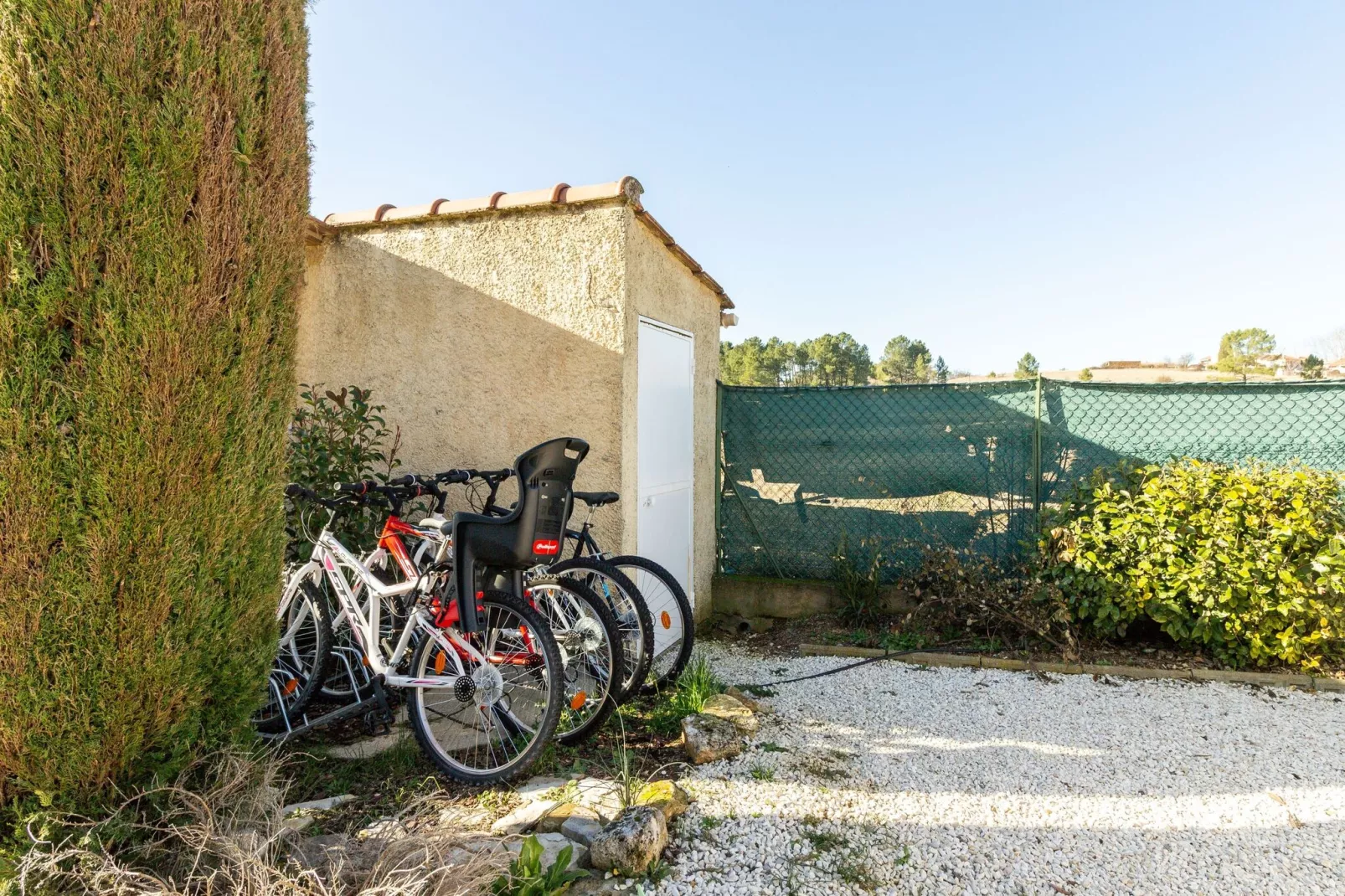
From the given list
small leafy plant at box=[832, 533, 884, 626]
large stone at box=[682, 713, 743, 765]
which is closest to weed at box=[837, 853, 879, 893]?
large stone at box=[682, 713, 743, 765]

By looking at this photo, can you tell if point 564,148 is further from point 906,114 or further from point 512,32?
point 906,114

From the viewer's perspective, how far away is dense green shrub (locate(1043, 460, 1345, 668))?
12.6ft

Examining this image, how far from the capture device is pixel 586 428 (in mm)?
3889

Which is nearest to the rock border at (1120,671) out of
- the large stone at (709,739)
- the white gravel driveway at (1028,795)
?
the white gravel driveway at (1028,795)

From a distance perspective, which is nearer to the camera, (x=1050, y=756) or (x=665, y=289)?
(x=1050, y=756)

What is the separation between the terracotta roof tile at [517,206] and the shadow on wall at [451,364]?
175mm

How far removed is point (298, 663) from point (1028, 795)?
3352 mm

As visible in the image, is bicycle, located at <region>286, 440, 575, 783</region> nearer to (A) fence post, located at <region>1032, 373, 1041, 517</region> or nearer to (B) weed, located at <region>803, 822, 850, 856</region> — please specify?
(B) weed, located at <region>803, 822, 850, 856</region>

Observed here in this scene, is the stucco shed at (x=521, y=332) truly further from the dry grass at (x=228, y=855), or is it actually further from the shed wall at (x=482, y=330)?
the dry grass at (x=228, y=855)

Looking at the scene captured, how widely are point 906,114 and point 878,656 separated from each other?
22.8ft

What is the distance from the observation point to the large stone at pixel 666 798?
87.9 inches

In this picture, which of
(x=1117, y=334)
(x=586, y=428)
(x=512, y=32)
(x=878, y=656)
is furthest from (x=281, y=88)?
(x=1117, y=334)

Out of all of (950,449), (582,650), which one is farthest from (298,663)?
(950,449)

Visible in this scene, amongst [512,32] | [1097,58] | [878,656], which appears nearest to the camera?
[878,656]
